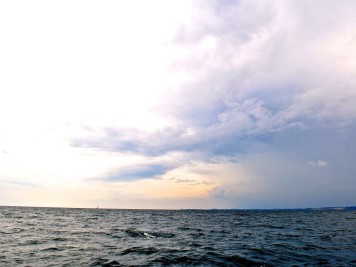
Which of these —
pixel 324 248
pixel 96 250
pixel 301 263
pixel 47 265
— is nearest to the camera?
pixel 47 265

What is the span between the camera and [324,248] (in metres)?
25.5

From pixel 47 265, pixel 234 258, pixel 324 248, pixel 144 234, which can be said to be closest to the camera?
pixel 47 265

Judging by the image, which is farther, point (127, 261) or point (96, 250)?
point (96, 250)

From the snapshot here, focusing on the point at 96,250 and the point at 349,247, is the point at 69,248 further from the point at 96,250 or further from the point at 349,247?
the point at 349,247

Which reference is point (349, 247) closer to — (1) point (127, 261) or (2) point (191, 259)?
(2) point (191, 259)

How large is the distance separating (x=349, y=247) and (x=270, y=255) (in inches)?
377

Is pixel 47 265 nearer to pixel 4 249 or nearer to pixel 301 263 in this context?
pixel 4 249

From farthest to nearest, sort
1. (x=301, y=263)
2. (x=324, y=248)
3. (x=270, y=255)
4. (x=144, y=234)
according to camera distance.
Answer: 1. (x=144, y=234)
2. (x=324, y=248)
3. (x=270, y=255)
4. (x=301, y=263)

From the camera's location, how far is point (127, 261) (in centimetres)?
1953

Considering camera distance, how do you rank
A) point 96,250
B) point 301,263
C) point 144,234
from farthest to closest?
1. point 144,234
2. point 96,250
3. point 301,263

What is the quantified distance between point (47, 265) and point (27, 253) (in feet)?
16.2

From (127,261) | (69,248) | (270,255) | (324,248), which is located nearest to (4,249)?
(69,248)

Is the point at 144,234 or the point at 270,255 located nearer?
the point at 270,255

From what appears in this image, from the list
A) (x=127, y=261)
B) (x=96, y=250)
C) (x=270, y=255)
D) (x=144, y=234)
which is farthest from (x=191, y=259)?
(x=144, y=234)
